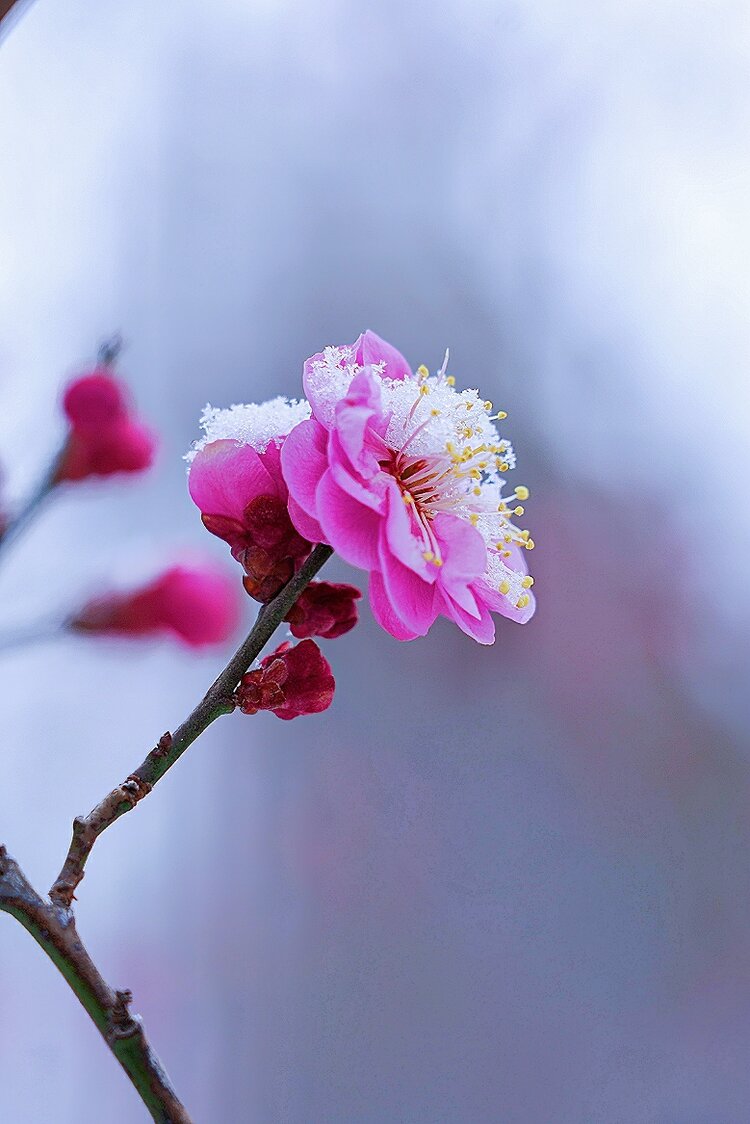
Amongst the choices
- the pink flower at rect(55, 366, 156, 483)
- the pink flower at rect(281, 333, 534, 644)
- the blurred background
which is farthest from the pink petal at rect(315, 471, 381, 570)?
the blurred background

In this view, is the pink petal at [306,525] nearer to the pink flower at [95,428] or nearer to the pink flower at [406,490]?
the pink flower at [406,490]

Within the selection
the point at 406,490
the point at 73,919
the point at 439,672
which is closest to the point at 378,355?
the point at 406,490

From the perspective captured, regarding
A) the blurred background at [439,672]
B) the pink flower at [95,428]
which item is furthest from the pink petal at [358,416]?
the blurred background at [439,672]

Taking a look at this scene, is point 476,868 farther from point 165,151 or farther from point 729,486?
point 165,151

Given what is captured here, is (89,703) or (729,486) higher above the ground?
(729,486)

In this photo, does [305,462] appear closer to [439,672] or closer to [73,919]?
[73,919]

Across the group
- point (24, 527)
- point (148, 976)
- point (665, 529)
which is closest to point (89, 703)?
point (148, 976)
